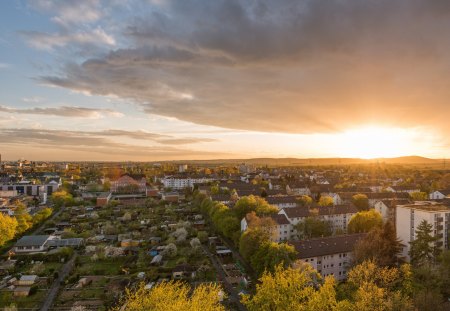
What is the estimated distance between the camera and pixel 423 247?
75.9 feet

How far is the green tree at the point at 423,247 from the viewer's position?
23172 millimetres

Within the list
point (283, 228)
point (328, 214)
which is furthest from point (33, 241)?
point (328, 214)

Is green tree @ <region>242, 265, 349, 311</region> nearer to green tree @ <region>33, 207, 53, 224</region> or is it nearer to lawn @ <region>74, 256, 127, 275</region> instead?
lawn @ <region>74, 256, 127, 275</region>

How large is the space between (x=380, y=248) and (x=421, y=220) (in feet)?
20.5

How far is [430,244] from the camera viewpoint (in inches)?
982

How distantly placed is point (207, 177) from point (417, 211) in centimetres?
7461

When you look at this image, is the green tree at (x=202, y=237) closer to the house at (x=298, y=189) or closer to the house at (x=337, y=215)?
the house at (x=337, y=215)

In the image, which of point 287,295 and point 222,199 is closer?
point 287,295

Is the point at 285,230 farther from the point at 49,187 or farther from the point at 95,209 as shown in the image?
the point at 49,187

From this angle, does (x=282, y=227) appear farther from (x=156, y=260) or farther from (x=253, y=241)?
(x=156, y=260)

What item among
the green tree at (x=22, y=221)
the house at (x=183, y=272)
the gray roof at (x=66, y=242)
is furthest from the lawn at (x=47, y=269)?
the green tree at (x=22, y=221)

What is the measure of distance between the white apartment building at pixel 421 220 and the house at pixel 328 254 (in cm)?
404

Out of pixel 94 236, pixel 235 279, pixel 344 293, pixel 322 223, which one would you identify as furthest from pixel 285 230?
pixel 94 236

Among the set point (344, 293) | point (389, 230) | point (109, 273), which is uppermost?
point (389, 230)
